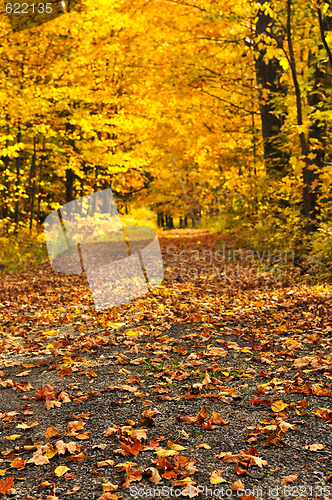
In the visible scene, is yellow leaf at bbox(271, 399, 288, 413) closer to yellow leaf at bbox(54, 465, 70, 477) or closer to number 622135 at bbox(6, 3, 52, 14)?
yellow leaf at bbox(54, 465, 70, 477)

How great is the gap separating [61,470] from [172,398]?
1.35m

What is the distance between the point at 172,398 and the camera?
13.4ft

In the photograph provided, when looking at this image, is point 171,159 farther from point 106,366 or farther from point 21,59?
point 106,366

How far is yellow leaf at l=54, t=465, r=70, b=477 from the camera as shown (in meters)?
2.95

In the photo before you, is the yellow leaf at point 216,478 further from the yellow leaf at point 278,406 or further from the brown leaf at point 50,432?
the brown leaf at point 50,432

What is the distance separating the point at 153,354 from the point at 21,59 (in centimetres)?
1078

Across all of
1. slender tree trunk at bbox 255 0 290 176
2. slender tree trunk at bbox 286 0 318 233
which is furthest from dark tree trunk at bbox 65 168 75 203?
slender tree trunk at bbox 286 0 318 233

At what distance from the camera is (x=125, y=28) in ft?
51.4

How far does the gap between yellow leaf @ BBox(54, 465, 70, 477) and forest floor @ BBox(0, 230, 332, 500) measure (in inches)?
0.4

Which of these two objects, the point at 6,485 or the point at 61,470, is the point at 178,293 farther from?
the point at 6,485

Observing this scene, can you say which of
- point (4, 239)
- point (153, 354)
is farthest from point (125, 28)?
point (153, 354)

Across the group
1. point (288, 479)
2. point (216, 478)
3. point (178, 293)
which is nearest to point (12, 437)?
point (216, 478)

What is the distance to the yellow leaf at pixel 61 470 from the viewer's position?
295 centimetres

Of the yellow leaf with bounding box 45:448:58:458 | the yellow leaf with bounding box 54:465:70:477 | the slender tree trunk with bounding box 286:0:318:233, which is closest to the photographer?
the yellow leaf with bounding box 54:465:70:477
